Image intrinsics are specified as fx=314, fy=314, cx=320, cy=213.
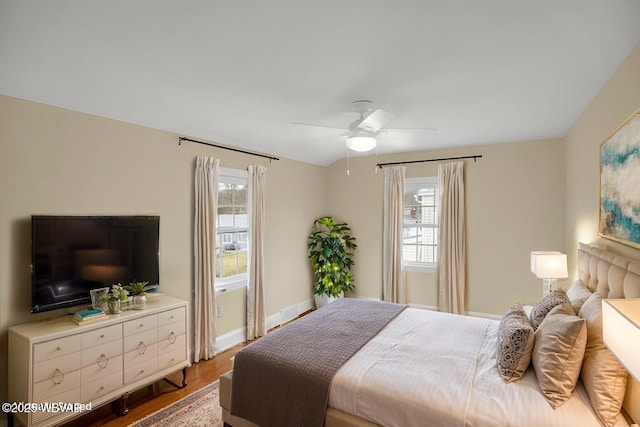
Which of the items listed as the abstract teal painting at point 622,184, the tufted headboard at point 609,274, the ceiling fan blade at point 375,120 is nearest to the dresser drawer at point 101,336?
the ceiling fan blade at point 375,120

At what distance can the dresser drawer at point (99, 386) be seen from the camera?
223 cm

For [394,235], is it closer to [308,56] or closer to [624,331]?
[308,56]

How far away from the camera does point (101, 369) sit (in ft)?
7.61

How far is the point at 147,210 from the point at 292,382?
210cm

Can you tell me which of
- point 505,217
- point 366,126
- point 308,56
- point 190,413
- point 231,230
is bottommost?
point 190,413

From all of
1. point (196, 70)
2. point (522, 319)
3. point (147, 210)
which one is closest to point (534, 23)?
point (522, 319)

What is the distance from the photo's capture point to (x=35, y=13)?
1.61 metres

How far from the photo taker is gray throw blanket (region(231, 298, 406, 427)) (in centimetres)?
188

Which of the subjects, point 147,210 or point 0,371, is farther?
point 147,210

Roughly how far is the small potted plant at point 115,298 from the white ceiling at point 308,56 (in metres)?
1.47

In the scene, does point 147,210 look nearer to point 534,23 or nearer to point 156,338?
point 156,338

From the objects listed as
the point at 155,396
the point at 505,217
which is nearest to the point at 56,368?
the point at 155,396

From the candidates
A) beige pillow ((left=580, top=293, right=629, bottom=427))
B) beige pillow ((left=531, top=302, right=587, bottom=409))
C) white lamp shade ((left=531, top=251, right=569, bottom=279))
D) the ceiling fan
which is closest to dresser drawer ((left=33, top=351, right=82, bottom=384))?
the ceiling fan

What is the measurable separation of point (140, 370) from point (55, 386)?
0.57m
